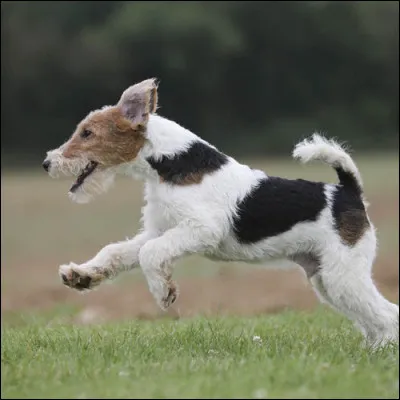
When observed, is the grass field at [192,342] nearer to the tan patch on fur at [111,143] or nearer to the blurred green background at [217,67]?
the tan patch on fur at [111,143]

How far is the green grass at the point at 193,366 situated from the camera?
17.5 feet

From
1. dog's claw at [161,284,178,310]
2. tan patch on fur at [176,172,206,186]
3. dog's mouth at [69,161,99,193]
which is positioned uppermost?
dog's mouth at [69,161,99,193]

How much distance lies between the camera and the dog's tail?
764cm

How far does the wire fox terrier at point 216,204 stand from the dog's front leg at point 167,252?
0.21 ft

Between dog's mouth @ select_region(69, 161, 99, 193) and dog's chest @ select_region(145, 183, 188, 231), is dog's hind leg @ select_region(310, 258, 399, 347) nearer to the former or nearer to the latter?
dog's chest @ select_region(145, 183, 188, 231)

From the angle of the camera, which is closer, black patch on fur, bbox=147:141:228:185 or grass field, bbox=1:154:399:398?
grass field, bbox=1:154:399:398

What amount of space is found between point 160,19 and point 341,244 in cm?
4532

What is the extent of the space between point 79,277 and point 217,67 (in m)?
46.9

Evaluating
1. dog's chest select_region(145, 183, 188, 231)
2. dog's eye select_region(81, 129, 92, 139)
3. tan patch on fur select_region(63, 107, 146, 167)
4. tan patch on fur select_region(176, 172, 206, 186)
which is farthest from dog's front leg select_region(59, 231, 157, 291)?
dog's eye select_region(81, 129, 92, 139)

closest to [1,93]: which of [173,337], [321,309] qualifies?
[321,309]

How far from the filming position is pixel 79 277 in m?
7.12

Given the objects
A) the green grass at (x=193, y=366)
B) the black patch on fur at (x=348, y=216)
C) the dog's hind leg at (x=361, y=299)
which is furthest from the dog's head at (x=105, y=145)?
the dog's hind leg at (x=361, y=299)

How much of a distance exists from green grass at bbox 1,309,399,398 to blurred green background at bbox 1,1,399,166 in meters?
36.9

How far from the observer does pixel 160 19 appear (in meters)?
51.4
